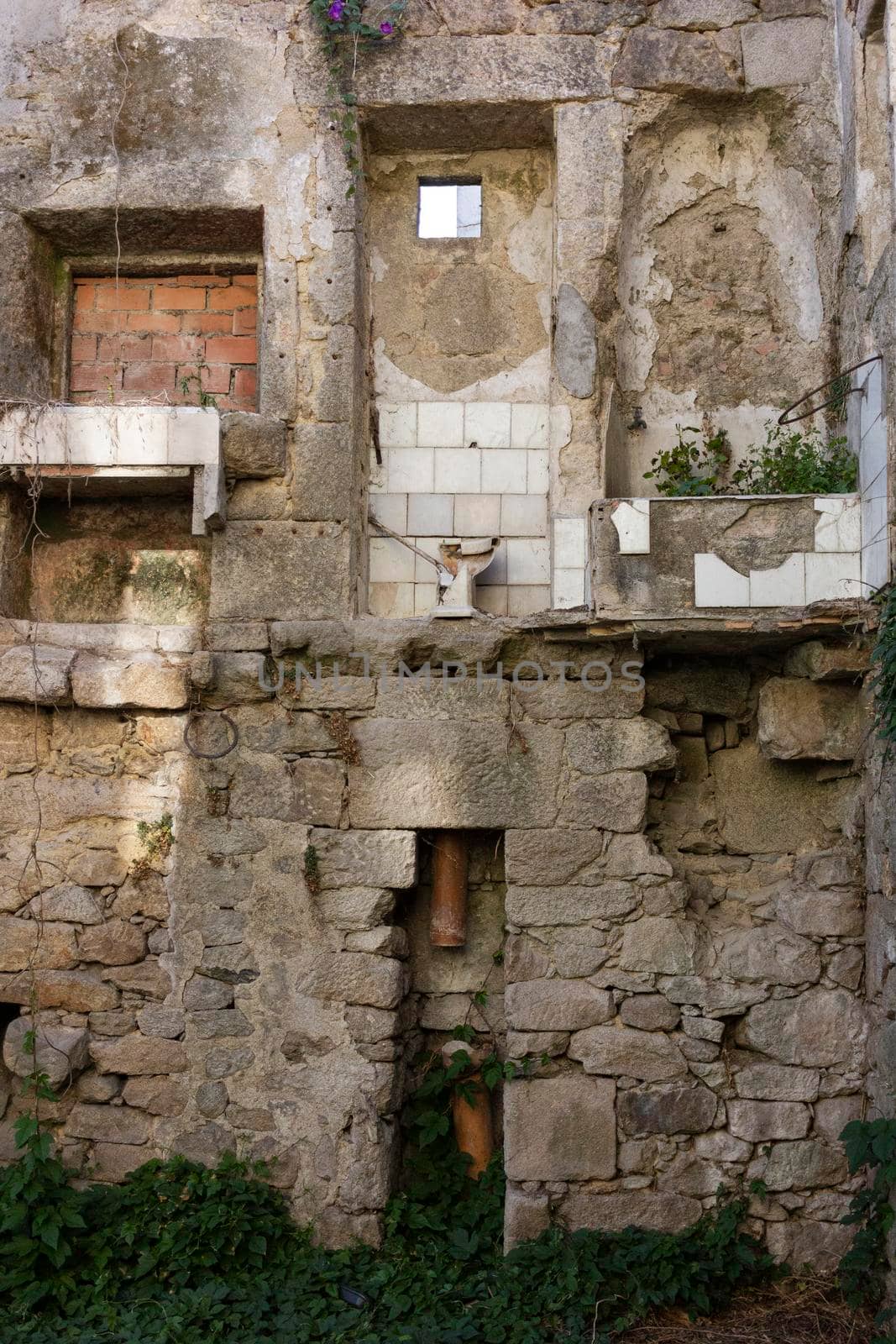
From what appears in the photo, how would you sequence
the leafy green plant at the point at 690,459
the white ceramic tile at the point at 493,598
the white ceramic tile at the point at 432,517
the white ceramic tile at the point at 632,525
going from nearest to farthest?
the white ceramic tile at the point at 632,525, the leafy green plant at the point at 690,459, the white ceramic tile at the point at 493,598, the white ceramic tile at the point at 432,517

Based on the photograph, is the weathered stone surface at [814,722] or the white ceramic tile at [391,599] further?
the white ceramic tile at [391,599]

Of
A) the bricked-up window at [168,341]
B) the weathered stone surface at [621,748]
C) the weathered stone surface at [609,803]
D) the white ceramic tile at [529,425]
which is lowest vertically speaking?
the weathered stone surface at [609,803]

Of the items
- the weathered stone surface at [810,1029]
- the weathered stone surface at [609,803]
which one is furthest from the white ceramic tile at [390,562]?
the weathered stone surface at [810,1029]

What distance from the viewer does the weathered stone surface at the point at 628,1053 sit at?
4.91 m

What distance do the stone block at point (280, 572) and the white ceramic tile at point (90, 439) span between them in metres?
0.60

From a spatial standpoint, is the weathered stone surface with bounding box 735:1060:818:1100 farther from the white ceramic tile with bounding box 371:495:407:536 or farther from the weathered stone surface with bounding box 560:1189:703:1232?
the white ceramic tile with bounding box 371:495:407:536

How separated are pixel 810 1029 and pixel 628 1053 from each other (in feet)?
2.40

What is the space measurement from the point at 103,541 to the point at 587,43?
314 cm

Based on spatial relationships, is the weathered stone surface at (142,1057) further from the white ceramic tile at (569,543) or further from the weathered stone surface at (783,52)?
the weathered stone surface at (783,52)

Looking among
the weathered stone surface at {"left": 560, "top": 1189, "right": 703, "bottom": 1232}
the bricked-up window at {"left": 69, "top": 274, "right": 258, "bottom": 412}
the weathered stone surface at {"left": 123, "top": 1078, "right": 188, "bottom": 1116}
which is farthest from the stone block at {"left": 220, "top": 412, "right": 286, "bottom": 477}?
the weathered stone surface at {"left": 560, "top": 1189, "right": 703, "bottom": 1232}

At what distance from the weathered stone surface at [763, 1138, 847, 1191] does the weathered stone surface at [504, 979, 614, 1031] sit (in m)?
0.85

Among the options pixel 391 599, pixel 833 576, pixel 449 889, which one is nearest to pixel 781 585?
pixel 833 576

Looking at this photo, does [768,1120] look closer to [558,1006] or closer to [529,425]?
[558,1006]

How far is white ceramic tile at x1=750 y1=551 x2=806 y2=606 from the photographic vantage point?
499 cm
